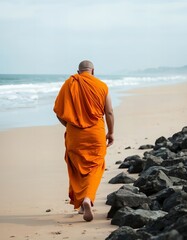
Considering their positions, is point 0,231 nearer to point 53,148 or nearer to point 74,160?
point 74,160

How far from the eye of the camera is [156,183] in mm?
6445

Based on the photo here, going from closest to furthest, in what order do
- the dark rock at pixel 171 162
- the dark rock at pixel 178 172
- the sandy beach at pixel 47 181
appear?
the sandy beach at pixel 47 181, the dark rock at pixel 178 172, the dark rock at pixel 171 162

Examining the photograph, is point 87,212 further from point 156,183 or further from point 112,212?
point 156,183

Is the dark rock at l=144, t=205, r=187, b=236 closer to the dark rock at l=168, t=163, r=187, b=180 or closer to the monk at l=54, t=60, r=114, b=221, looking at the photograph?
the monk at l=54, t=60, r=114, b=221

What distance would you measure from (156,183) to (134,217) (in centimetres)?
135

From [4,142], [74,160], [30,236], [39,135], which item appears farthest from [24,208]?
[39,135]

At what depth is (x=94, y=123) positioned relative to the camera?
6422mm

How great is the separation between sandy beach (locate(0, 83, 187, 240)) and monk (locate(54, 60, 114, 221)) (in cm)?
34

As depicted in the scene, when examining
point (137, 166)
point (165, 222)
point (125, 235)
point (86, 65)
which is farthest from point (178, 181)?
point (125, 235)

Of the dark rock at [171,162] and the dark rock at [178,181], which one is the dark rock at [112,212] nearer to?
the dark rock at [178,181]

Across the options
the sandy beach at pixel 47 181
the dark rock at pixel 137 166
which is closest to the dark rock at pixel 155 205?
the sandy beach at pixel 47 181

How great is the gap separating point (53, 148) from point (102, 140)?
5221 mm

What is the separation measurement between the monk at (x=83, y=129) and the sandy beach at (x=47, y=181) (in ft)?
1.11

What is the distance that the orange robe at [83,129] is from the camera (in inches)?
249
